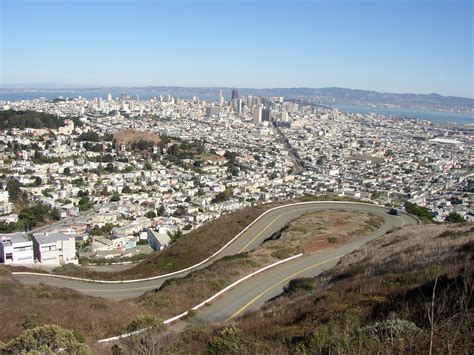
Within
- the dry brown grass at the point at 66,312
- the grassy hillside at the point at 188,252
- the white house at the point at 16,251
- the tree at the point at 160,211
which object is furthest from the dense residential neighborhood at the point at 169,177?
the dry brown grass at the point at 66,312

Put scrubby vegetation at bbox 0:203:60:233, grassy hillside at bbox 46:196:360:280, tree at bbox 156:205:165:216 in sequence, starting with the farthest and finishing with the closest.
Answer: tree at bbox 156:205:165:216 → scrubby vegetation at bbox 0:203:60:233 → grassy hillside at bbox 46:196:360:280

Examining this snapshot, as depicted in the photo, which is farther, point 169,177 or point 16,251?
point 169,177

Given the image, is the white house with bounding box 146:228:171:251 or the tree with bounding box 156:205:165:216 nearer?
the white house with bounding box 146:228:171:251

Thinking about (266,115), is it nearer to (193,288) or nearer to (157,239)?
(157,239)

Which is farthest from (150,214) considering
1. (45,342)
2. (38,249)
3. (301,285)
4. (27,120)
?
(27,120)

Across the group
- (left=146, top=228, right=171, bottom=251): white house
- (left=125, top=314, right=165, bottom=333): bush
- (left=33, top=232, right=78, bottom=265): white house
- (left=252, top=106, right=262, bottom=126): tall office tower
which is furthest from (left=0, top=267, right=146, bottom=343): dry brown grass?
(left=252, top=106, right=262, bottom=126): tall office tower

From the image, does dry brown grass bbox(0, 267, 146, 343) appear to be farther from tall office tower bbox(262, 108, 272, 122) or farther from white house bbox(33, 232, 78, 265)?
tall office tower bbox(262, 108, 272, 122)

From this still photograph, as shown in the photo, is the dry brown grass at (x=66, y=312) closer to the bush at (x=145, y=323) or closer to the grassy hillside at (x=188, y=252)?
the bush at (x=145, y=323)
